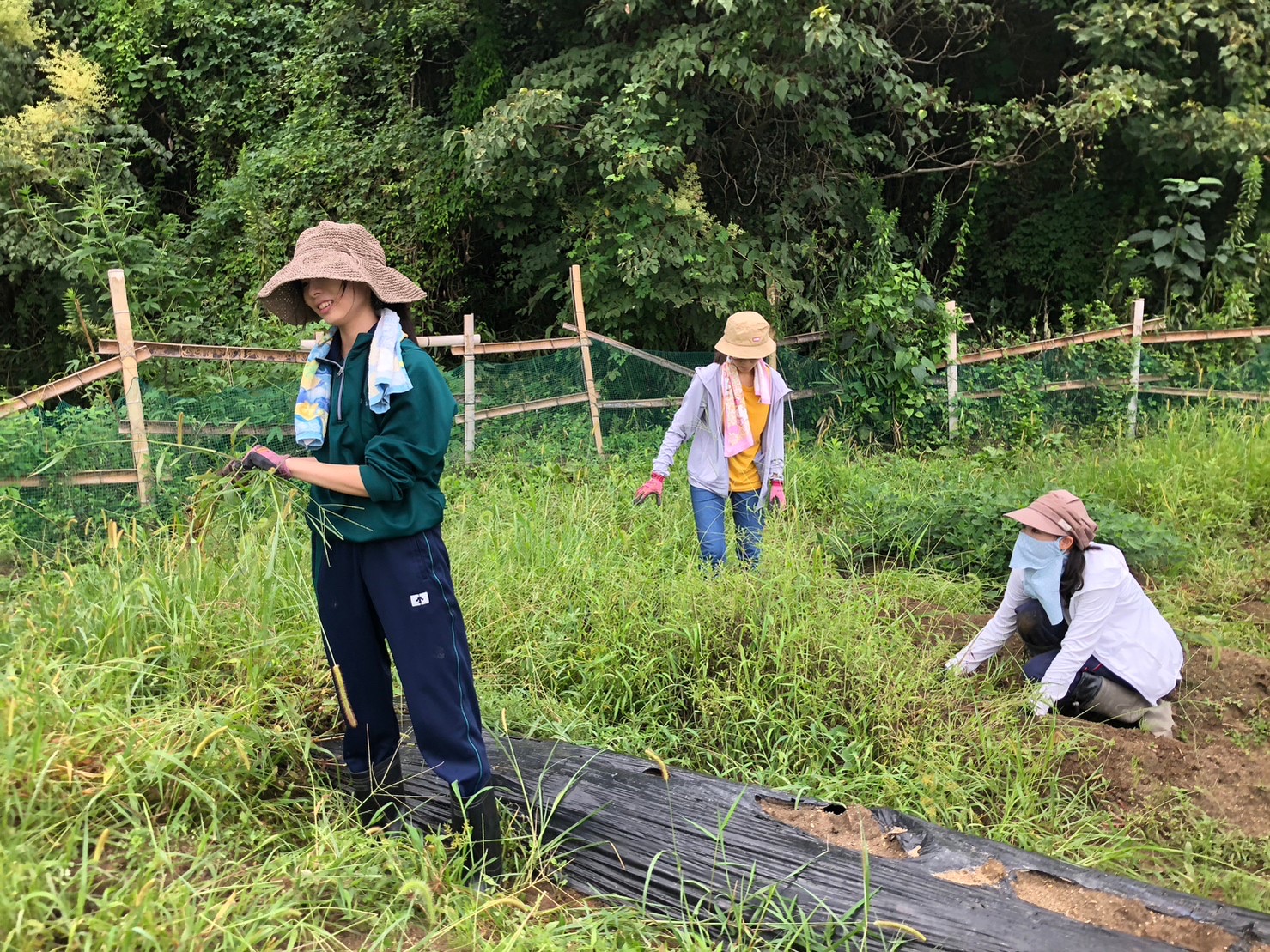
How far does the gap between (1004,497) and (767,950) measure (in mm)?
3649

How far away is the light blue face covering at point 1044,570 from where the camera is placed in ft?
11.9

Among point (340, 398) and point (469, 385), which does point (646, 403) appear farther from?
point (340, 398)

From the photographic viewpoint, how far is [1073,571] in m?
3.63

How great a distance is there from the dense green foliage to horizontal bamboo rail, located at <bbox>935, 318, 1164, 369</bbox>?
1.47 ft

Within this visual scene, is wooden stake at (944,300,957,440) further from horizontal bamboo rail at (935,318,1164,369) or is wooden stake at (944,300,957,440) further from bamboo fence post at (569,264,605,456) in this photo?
bamboo fence post at (569,264,605,456)

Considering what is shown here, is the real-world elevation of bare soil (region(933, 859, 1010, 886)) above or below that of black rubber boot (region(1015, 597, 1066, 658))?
below

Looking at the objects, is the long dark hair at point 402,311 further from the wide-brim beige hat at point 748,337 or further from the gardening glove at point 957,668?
the gardening glove at point 957,668

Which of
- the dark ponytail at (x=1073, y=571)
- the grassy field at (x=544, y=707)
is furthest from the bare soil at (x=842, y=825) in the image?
the dark ponytail at (x=1073, y=571)

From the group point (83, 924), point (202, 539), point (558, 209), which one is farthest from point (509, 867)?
point (558, 209)

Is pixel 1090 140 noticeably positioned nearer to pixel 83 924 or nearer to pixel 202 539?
pixel 202 539

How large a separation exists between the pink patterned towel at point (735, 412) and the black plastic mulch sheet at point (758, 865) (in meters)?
1.81

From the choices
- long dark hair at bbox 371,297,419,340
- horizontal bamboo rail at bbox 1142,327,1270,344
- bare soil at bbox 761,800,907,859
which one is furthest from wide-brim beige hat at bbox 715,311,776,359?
horizontal bamboo rail at bbox 1142,327,1270,344

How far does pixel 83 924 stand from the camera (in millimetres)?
1915

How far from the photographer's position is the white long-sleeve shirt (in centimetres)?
359
